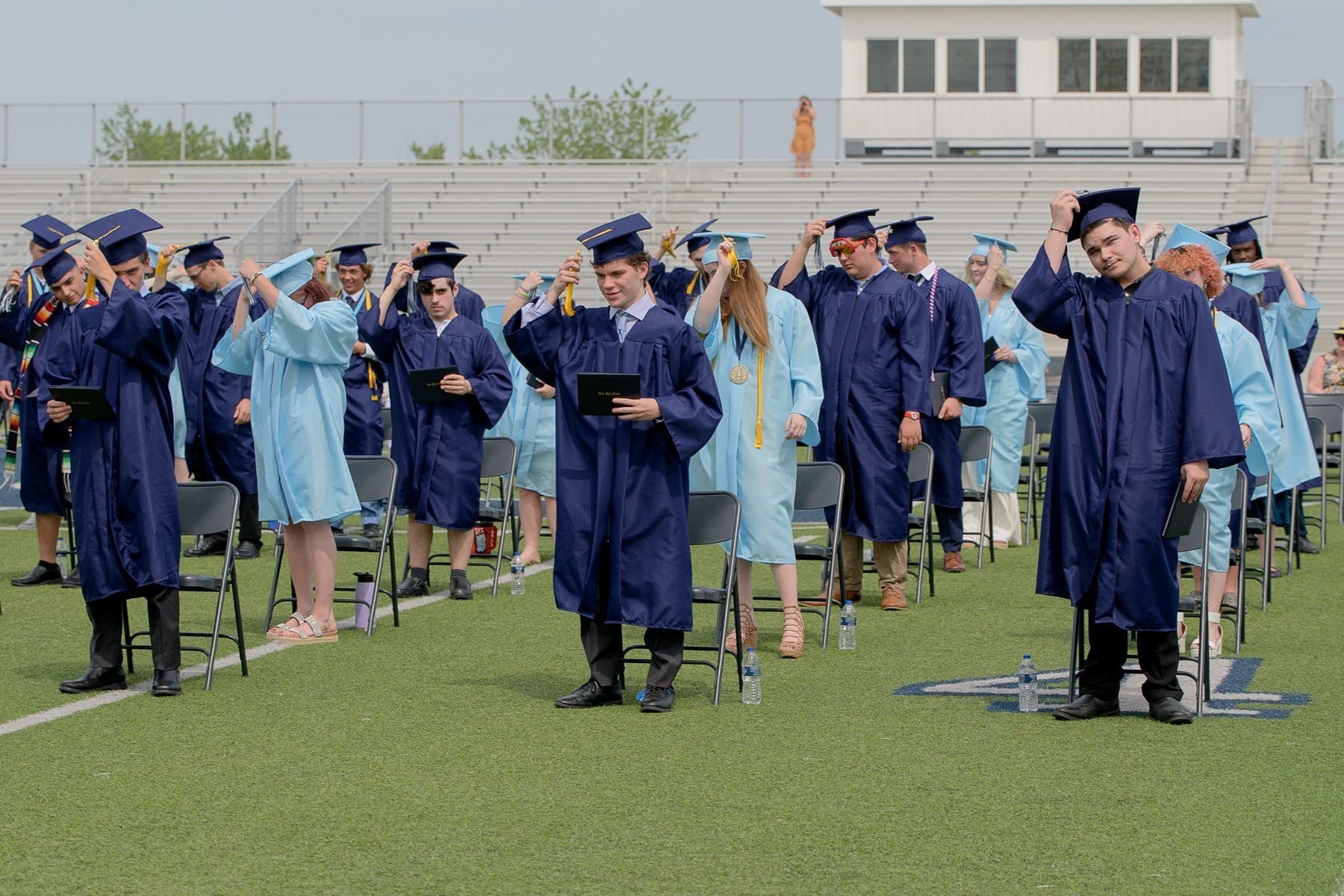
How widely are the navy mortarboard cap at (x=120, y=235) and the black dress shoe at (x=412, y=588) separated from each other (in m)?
3.47

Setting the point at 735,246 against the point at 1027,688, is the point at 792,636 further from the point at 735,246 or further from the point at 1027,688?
the point at 735,246

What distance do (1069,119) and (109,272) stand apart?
2584cm

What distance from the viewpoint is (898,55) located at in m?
34.7

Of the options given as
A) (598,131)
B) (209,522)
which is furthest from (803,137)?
(209,522)

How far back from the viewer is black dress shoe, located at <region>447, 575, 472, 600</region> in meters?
10.6

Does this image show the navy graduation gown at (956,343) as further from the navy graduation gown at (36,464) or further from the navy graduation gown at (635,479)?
the navy graduation gown at (36,464)

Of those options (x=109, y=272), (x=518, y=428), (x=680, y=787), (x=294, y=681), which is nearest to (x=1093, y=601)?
(x=680, y=787)

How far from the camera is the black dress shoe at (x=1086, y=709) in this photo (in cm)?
702

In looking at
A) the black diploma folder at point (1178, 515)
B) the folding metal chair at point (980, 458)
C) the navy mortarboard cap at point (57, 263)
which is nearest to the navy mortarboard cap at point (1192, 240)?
the black diploma folder at point (1178, 515)

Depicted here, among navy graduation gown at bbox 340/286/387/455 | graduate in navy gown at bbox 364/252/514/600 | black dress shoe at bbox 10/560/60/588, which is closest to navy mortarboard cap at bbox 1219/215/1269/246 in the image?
graduate in navy gown at bbox 364/252/514/600

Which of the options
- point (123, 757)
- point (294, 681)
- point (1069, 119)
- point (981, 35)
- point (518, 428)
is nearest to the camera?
point (123, 757)

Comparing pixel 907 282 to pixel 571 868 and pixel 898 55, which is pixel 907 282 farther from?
pixel 898 55

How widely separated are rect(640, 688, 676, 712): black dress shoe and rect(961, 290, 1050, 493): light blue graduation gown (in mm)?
6031

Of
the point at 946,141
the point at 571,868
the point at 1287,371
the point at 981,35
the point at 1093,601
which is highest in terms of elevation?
the point at 981,35
